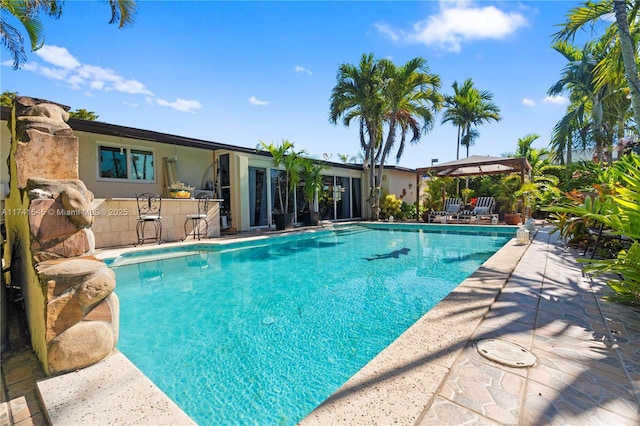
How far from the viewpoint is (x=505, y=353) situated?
2020 mm

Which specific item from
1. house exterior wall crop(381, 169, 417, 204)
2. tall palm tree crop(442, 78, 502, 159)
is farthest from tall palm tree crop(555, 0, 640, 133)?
tall palm tree crop(442, 78, 502, 159)

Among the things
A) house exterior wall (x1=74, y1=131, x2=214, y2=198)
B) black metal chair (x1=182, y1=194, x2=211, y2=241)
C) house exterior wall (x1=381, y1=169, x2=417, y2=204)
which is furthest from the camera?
house exterior wall (x1=381, y1=169, x2=417, y2=204)

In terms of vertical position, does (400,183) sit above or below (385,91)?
below

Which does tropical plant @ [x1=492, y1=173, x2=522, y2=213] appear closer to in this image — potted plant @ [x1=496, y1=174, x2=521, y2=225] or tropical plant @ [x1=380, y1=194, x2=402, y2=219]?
potted plant @ [x1=496, y1=174, x2=521, y2=225]

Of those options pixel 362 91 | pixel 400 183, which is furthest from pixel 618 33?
pixel 400 183

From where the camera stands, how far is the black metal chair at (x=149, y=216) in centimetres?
784

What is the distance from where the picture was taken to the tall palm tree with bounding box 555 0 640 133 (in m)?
4.90

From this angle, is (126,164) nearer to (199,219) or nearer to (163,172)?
(163,172)

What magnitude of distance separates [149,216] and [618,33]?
1096 cm

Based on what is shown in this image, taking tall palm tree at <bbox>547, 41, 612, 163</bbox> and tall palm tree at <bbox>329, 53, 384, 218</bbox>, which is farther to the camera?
tall palm tree at <bbox>329, 53, 384, 218</bbox>

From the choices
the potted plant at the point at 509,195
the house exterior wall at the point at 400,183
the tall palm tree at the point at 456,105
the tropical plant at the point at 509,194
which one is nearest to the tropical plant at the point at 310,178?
the house exterior wall at the point at 400,183

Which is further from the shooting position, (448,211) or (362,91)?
(448,211)

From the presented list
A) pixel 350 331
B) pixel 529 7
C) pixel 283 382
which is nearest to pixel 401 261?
pixel 350 331

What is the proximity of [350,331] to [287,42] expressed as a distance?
941 centimetres
